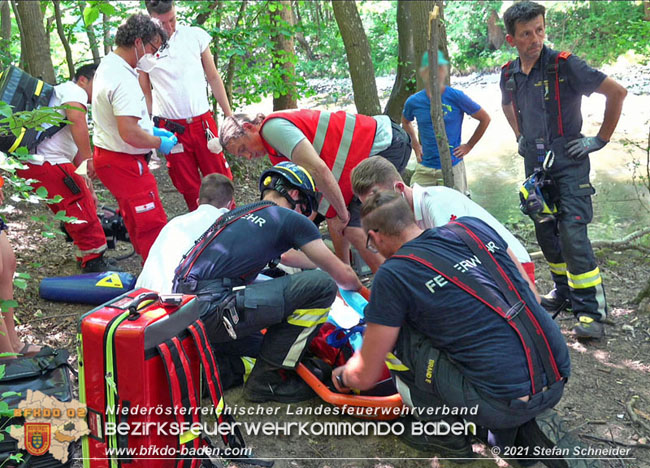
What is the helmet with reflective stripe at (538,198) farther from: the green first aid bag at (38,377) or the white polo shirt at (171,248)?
the green first aid bag at (38,377)

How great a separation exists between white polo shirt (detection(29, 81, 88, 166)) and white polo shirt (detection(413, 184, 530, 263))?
2.65 metres

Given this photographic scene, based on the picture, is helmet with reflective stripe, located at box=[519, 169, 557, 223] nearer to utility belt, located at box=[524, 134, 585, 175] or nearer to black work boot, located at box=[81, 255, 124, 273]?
utility belt, located at box=[524, 134, 585, 175]

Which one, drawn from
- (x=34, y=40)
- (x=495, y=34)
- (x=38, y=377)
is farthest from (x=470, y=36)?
(x=38, y=377)

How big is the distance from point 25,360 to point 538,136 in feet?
10.5

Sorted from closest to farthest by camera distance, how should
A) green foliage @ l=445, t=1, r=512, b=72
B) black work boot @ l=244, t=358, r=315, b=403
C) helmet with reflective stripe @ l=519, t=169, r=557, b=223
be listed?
black work boot @ l=244, t=358, r=315, b=403, helmet with reflective stripe @ l=519, t=169, r=557, b=223, green foliage @ l=445, t=1, r=512, b=72

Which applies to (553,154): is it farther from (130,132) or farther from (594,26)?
(594,26)

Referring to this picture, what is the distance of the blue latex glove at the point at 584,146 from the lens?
3463 mm

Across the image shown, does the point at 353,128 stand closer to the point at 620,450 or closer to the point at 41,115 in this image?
the point at 41,115

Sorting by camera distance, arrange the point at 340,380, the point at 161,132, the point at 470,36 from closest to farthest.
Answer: the point at 340,380 → the point at 161,132 → the point at 470,36

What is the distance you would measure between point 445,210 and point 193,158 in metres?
2.43

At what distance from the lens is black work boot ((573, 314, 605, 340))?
3.45m

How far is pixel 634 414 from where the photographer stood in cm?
275

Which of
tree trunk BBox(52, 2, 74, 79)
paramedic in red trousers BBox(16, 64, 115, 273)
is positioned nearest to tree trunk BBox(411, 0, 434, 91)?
paramedic in red trousers BBox(16, 64, 115, 273)

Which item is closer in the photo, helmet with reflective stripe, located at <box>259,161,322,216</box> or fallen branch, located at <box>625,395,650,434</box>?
fallen branch, located at <box>625,395,650,434</box>
